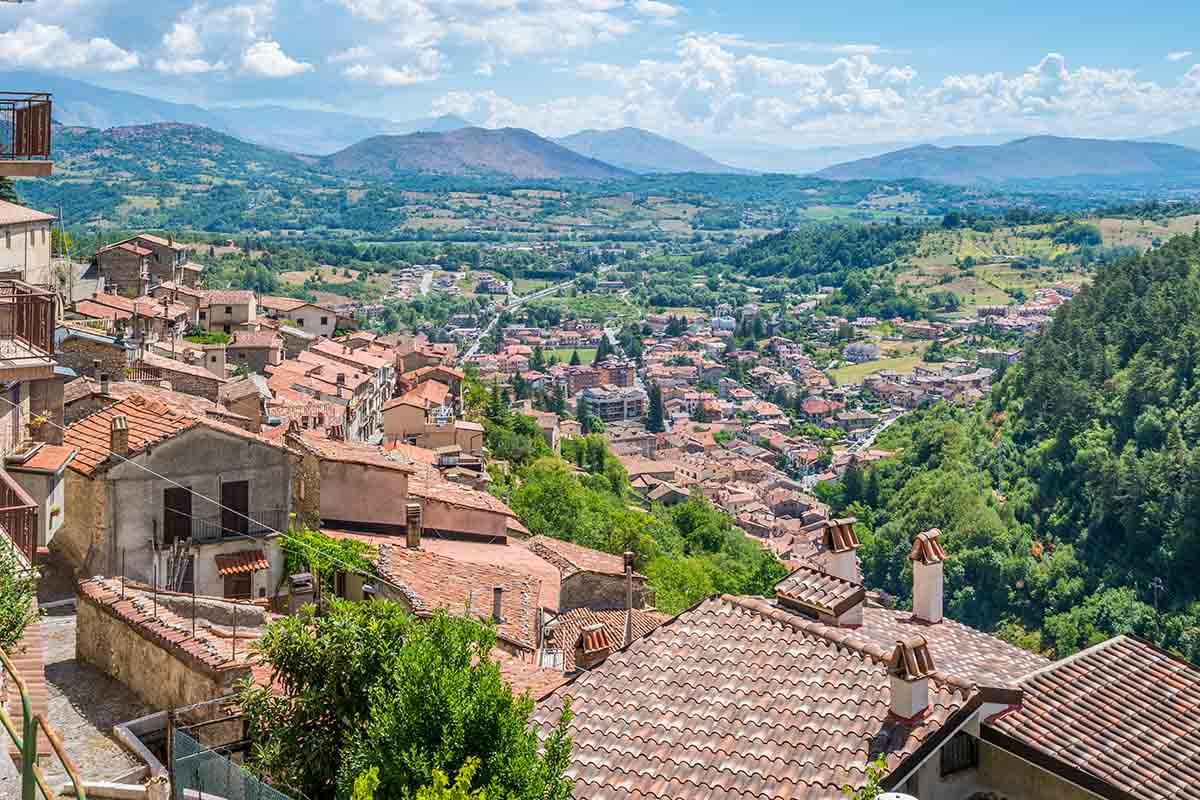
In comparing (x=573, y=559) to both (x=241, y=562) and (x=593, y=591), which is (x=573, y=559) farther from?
(x=241, y=562)

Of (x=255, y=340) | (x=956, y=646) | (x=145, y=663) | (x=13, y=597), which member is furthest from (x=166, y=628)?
(x=255, y=340)

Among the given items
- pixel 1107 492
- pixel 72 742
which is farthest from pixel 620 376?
pixel 72 742

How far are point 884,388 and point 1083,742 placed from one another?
478 ft

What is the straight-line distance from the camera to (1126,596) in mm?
66625

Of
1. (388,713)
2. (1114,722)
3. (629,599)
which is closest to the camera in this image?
(388,713)

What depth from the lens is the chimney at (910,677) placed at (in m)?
8.84

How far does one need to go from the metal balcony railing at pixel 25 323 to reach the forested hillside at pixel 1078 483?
5744 cm

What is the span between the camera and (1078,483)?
79562mm

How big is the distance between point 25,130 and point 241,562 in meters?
5.84

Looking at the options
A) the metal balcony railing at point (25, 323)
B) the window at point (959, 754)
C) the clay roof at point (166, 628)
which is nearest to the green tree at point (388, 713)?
the clay roof at point (166, 628)

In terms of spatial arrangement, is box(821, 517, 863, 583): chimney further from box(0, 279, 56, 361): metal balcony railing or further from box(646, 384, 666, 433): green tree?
box(646, 384, 666, 433): green tree

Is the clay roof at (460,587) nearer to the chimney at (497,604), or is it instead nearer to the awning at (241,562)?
the chimney at (497,604)

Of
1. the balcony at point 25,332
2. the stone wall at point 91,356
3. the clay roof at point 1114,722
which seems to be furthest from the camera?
the stone wall at point 91,356

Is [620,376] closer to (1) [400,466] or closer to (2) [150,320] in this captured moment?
(2) [150,320]
